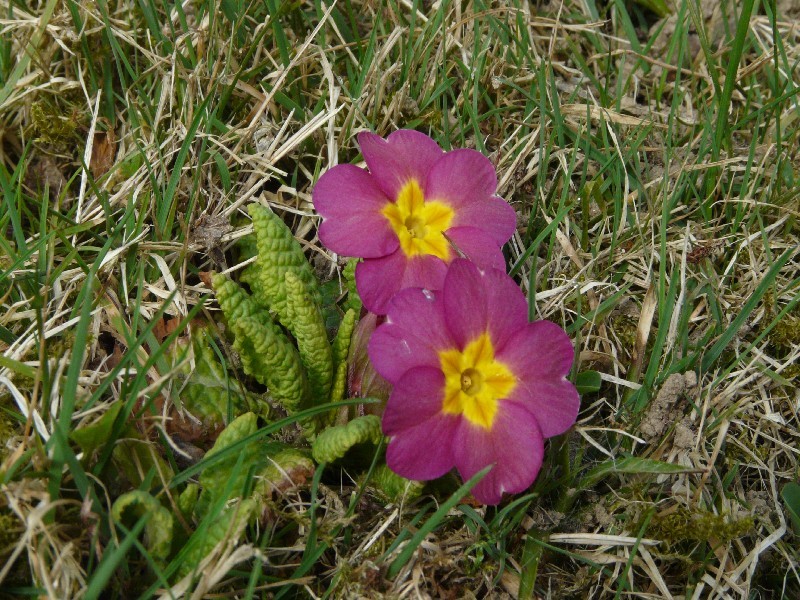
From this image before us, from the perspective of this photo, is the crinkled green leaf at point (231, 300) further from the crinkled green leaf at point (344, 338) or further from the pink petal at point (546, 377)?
the pink petal at point (546, 377)


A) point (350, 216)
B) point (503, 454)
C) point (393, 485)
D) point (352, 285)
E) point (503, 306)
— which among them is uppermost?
point (350, 216)

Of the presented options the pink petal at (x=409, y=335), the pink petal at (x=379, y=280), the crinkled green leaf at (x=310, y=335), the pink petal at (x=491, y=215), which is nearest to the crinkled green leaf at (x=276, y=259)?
the crinkled green leaf at (x=310, y=335)

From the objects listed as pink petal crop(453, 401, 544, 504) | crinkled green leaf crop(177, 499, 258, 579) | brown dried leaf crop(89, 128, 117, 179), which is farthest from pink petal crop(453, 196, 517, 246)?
brown dried leaf crop(89, 128, 117, 179)

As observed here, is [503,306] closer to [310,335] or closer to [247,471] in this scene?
[310,335]

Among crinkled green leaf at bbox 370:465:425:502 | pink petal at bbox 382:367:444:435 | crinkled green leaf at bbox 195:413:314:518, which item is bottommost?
crinkled green leaf at bbox 370:465:425:502

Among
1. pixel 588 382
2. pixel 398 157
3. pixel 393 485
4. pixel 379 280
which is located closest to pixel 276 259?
pixel 379 280

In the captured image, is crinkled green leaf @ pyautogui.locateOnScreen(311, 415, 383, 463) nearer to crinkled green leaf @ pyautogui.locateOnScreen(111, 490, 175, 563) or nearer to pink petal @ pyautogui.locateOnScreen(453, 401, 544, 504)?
pink petal @ pyautogui.locateOnScreen(453, 401, 544, 504)

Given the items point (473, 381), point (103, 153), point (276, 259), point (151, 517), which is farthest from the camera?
point (103, 153)
